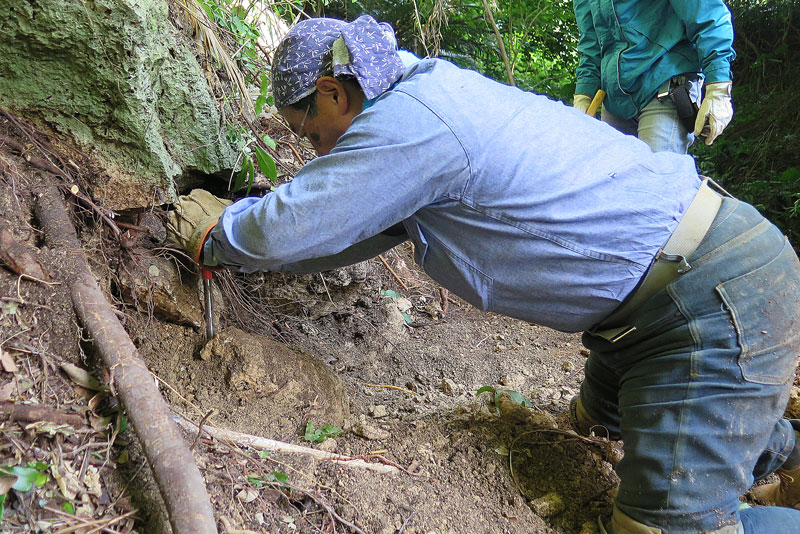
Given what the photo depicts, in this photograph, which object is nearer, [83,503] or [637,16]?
[83,503]

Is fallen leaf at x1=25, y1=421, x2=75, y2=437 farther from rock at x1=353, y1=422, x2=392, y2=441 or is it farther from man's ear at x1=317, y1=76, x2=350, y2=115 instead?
man's ear at x1=317, y1=76, x2=350, y2=115

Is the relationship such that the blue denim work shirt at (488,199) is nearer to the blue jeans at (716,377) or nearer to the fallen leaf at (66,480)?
the blue jeans at (716,377)

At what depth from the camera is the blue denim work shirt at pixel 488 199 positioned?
150 centimetres

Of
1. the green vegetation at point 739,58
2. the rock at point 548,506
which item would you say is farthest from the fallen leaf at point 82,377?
the green vegetation at point 739,58

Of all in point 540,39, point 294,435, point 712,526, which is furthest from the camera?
point 540,39

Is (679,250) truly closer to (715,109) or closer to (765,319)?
(765,319)

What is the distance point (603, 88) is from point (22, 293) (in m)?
2.91

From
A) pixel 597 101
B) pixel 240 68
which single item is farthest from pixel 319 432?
pixel 597 101

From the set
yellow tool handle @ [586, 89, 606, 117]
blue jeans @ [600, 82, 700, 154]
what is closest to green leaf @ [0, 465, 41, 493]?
blue jeans @ [600, 82, 700, 154]

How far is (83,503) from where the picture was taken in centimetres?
139

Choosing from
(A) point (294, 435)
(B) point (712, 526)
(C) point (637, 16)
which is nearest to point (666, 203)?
(B) point (712, 526)

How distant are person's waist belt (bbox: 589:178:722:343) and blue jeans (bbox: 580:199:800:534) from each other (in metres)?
0.02

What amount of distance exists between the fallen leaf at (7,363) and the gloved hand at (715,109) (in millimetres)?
3013

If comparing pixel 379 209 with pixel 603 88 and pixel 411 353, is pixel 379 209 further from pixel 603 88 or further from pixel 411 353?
pixel 603 88
